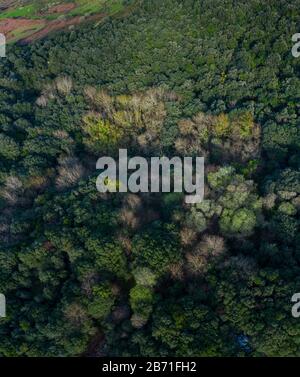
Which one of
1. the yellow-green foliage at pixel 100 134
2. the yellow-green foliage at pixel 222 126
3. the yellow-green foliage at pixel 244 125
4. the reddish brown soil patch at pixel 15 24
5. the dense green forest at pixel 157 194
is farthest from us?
the reddish brown soil patch at pixel 15 24

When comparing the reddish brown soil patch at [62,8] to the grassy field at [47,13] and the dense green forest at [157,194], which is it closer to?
the grassy field at [47,13]

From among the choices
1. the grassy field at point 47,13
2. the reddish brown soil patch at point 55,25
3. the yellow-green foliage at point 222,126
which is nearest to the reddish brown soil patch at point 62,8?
the grassy field at point 47,13

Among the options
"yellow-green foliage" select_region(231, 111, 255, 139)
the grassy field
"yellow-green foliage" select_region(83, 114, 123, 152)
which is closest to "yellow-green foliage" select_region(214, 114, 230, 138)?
"yellow-green foliage" select_region(231, 111, 255, 139)

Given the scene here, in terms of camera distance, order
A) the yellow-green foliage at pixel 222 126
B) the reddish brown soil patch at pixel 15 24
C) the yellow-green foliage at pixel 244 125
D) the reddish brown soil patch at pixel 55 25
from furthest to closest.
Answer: the reddish brown soil patch at pixel 15 24
the reddish brown soil patch at pixel 55 25
the yellow-green foliage at pixel 222 126
the yellow-green foliage at pixel 244 125

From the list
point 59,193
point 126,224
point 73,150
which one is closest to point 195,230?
point 126,224

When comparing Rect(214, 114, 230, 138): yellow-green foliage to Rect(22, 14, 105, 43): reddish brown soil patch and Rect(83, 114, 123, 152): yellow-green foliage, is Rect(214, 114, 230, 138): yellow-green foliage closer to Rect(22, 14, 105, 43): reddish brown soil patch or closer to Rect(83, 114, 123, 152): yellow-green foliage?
Rect(83, 114, 123, 152): yellow-green foliage

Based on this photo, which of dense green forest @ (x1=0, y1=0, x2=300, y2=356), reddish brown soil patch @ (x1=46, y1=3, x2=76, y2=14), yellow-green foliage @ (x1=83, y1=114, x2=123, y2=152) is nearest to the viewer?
dense green forest @ (x1=0, y1=0, x2=300, y2=356)
